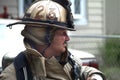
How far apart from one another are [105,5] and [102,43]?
473cm

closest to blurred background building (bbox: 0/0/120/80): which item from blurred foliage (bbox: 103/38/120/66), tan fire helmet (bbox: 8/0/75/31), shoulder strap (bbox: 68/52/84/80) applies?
blurred foliage (bbox: 103/38/120/66)

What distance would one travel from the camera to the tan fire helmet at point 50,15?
7.34 ft

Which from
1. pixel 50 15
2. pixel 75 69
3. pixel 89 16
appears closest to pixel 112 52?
pixel 89 16

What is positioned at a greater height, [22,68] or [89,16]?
[22,68]

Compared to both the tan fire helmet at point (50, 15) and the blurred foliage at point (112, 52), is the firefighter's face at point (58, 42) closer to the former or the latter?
the tan fire helmet at point (50, 15)

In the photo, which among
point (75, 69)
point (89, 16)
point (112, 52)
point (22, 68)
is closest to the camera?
point (22, 68)

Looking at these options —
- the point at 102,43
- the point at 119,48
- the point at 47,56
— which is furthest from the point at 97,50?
the point at 47,56

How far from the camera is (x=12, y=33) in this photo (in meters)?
6.15

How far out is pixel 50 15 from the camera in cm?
225

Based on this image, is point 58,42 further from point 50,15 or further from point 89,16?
point 89,16

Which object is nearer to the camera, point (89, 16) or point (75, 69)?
point (75, 69)

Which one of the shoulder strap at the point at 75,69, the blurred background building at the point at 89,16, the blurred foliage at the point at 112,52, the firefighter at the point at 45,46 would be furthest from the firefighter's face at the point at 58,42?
the blurred background building at the point at 89,16

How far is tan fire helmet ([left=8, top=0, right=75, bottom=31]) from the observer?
2.24m

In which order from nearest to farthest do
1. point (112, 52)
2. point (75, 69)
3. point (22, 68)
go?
point (22, 68), point (75, 69), point (112, 52)
